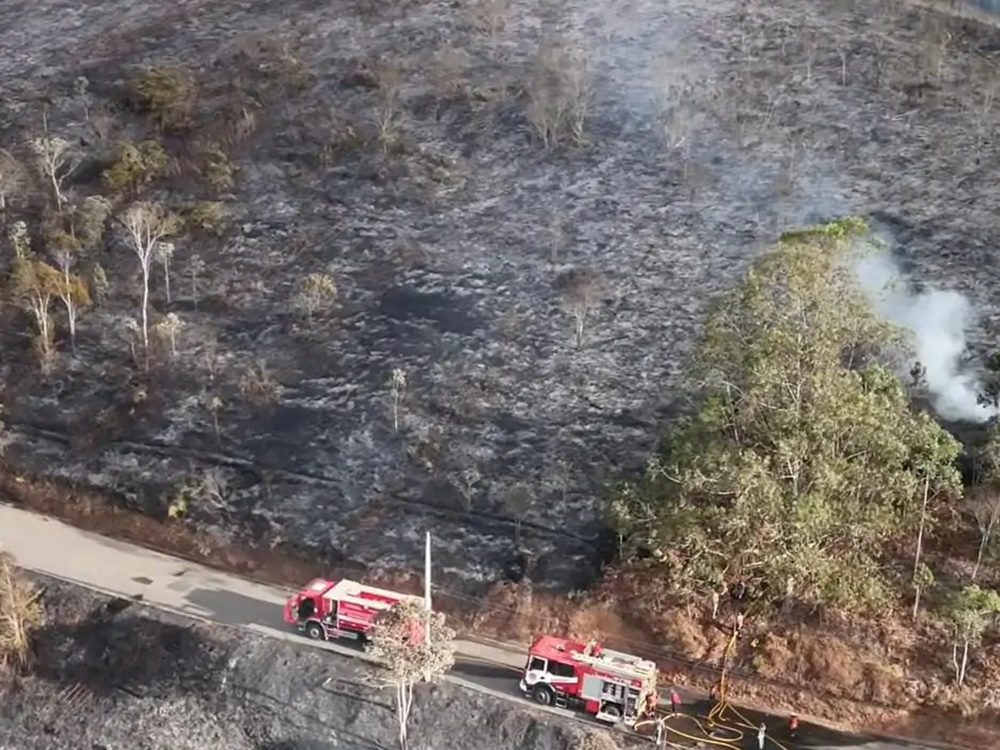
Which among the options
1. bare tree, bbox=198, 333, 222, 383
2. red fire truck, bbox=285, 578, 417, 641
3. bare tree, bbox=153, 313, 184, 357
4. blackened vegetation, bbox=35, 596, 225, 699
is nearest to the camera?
blackened vegetation, bbox=35, 596, 225, 699

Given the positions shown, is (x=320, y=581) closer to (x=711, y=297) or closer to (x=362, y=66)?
(x=711, y=297)

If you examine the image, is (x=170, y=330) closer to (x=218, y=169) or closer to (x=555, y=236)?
(x=218, y=169)

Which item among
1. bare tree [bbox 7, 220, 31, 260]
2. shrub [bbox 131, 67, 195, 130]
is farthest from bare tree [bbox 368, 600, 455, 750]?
shrub [bbox 131, 67, 195, 130]

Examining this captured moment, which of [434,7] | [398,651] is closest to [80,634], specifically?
[398,651]

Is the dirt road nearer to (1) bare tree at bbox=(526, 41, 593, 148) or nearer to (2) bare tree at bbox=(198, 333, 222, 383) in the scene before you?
(2) bare tree at bbox=(198, 333, 222, 383)

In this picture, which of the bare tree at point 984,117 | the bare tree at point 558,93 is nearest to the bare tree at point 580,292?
the bare tree at point 558,93

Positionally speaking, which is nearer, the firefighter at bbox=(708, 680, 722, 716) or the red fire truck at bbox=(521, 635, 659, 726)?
the red fire truck at bbox=(521, 635, 659, 726)
